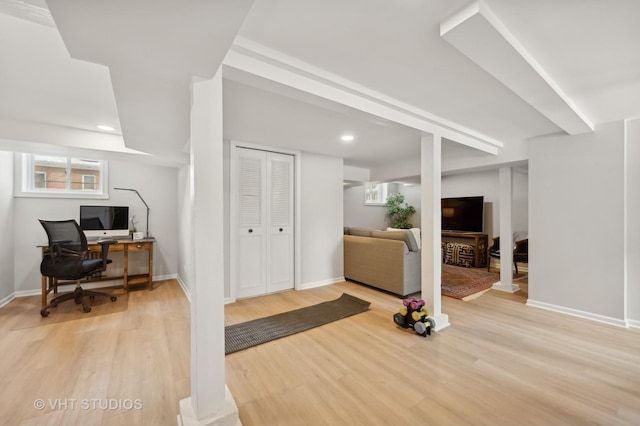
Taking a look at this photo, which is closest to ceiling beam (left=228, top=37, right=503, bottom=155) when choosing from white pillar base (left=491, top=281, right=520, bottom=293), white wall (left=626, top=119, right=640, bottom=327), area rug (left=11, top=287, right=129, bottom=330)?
white wall (left=626, top=119, right=640, bottom=327)

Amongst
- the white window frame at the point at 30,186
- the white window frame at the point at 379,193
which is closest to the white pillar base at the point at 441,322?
the white window frame at the point at 379,193

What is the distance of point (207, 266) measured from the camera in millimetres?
1374

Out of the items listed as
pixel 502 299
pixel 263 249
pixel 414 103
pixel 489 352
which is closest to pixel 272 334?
pixel 263 249

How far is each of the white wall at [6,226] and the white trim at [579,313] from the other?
22.1 ft

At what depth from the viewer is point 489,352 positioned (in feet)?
7.22

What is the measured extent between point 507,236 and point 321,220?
2.94 metres

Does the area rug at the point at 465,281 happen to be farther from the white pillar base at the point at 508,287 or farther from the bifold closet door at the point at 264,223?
the bifold closet door at the point at 264,223

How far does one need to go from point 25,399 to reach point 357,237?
375 centimetres

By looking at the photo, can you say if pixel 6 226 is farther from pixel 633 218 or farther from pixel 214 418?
pixel 633 218

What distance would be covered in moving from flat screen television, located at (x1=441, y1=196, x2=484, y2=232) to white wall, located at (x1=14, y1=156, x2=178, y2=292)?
5989 millimetres

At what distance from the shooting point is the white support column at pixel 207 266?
1351mm

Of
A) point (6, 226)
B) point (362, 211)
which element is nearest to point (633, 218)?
point (362, 211)

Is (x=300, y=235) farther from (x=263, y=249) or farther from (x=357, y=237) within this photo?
(x=357, y=237)

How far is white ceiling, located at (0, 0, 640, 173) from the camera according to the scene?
1.00 metres
